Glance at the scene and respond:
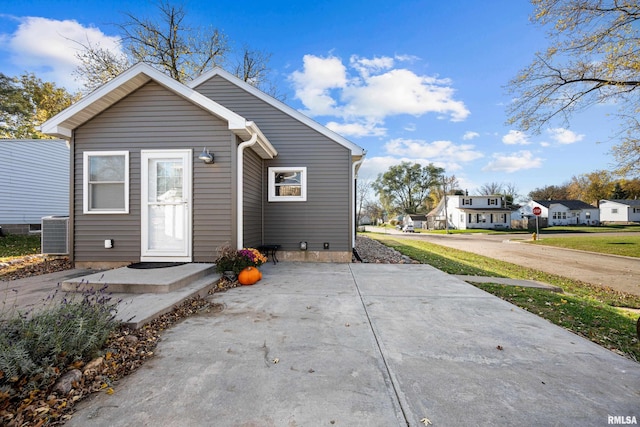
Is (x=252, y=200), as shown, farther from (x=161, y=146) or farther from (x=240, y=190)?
(x=161, y=146)

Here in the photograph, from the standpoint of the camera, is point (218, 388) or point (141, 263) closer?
point (218, 388)

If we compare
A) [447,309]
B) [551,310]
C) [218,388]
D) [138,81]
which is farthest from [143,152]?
[551,310]

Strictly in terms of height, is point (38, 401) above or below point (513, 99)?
below

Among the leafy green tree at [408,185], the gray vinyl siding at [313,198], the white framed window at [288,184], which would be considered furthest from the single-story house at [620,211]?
the white framed window at [288,184]

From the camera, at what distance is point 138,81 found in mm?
5250

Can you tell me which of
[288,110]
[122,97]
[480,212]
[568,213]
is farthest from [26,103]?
[568,213]

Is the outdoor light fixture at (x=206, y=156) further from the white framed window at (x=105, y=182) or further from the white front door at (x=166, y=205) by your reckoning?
the white framed window at (x=105, y=182)

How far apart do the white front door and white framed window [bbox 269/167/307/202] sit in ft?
7.89

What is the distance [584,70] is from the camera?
9.10 m

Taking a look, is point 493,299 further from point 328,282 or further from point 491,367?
point 328,282

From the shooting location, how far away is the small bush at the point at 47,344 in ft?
5.45

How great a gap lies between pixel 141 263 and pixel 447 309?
584 cm

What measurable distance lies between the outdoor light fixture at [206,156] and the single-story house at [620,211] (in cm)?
6699

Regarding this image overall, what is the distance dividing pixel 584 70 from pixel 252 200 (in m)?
12.5
